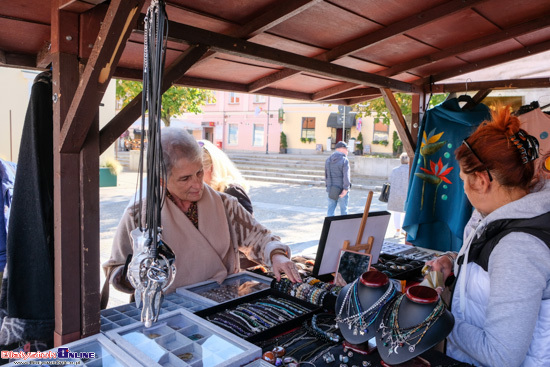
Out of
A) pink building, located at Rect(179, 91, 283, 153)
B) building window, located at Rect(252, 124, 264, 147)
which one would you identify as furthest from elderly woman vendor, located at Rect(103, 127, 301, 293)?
building window, located at Rect(252, 124, 264, 147)

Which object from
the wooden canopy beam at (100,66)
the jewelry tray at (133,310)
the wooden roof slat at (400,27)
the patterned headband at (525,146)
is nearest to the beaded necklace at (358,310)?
the patterned headband at (525,146)

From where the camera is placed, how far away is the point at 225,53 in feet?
7.76

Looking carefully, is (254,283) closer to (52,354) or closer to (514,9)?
(52,354)

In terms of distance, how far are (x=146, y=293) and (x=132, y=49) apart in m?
1.88

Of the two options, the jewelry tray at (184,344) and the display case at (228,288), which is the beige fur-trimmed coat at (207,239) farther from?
the jewelry tray at (184,344)

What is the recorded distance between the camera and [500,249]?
131 cm

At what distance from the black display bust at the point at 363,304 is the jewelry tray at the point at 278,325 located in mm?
311

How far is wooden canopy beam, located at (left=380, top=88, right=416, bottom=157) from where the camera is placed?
3.73 m

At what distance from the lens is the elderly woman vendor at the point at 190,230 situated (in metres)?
2.10

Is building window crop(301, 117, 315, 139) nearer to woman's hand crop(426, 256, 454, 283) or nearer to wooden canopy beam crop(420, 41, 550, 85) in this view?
wooden canopy beam crop(420, 41, 550, 85)

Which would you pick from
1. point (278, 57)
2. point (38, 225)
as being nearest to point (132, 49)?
point (278, 57)

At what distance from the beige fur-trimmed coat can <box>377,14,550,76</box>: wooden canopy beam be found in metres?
2.01

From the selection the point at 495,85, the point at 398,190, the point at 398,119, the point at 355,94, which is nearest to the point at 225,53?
the point at 398,119

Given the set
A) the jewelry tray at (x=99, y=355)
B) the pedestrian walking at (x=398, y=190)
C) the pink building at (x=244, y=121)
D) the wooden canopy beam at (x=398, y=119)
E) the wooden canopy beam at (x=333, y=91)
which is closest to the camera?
the jewelry tray at (x=99, y=355)
